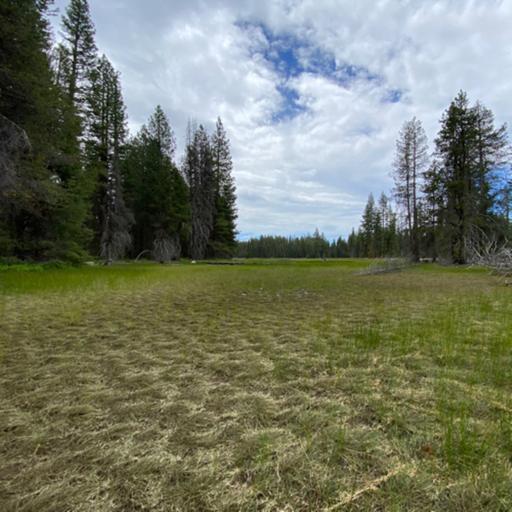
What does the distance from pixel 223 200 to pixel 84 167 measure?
19441 millimetres

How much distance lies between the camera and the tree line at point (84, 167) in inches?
389

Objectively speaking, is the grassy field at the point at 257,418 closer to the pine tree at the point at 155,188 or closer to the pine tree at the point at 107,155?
the pine tree at the point at 107,155

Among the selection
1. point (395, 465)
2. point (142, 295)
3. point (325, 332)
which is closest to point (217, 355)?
point (325, 332)

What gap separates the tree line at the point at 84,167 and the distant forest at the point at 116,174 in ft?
0.18

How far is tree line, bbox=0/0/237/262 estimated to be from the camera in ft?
32.4

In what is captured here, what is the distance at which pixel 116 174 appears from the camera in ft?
74.0

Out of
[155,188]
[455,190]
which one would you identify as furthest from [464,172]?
[155,188]

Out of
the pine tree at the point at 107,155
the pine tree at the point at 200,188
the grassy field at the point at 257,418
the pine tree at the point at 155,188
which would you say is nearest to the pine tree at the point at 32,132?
the pine tree at the point at 107,155

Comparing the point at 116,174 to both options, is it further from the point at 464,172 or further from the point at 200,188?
the point at 464,172

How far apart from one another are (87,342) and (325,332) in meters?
3.02

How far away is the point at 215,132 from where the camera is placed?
36188 millimetres

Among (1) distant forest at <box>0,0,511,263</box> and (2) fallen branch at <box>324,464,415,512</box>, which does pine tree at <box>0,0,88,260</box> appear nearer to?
(1) distant forest at <box>0,0,511,263</box>

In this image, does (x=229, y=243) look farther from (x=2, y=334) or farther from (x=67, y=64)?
(x=2, y=334)

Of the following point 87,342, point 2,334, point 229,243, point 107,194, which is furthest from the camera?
point 229,243
